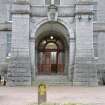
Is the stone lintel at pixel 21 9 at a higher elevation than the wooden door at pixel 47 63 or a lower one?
higher

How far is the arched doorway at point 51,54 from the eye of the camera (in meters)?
34.0

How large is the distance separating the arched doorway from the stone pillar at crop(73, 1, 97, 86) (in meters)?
6.52

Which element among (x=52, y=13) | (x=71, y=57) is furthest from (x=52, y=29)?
(x=71, y=57)

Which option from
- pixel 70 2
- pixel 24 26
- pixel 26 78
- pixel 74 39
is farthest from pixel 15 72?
pixel 70 2

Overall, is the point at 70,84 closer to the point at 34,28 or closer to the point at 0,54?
the point at 34,28

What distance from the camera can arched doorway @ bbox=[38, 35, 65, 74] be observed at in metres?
34.0

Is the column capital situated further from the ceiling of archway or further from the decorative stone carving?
the ceiling of archway

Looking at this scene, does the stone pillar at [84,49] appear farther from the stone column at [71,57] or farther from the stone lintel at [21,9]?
the stone lintel at [21,9]

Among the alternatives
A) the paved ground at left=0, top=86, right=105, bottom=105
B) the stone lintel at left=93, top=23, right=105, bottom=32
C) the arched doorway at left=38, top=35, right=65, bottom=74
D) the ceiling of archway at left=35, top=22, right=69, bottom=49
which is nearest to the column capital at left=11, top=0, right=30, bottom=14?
the ceiling of archway at left=35, top=22, right=69, bottom=49

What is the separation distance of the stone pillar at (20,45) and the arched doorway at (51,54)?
21.3ft

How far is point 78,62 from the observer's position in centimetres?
2703

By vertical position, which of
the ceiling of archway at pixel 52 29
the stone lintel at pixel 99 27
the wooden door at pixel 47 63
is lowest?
the wooden door at pixel 47 63

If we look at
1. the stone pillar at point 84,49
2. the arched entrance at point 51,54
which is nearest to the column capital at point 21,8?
the stone pillar at point 84,49

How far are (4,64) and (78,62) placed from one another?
7.20 m
